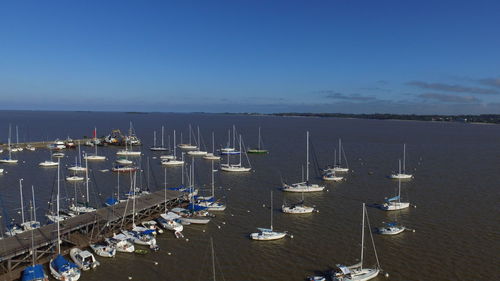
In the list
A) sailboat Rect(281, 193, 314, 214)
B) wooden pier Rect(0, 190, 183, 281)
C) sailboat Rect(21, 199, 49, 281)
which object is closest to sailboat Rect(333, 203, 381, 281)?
sailboat Rect(281, 193, 314, 214)

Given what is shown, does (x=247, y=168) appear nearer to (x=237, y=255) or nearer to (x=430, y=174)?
(x=430, y=174)

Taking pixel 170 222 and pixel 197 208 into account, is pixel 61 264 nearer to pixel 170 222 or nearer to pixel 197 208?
pixel 170 222

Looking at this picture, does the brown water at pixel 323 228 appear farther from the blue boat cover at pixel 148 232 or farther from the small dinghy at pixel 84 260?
the blue boat cover at pixel 148 232

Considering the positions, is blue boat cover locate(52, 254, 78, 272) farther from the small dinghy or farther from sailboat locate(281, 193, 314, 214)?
sailboat locate(281, 193, 314, 214)

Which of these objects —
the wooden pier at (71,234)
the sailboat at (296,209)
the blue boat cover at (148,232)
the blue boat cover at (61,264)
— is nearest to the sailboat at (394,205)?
the sailboat at (296,209)

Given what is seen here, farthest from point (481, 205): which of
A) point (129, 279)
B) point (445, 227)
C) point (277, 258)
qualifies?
point (129, 279)

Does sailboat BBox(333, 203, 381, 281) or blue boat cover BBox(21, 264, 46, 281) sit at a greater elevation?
blue boat cover BBox(21, 264, 46, 281)

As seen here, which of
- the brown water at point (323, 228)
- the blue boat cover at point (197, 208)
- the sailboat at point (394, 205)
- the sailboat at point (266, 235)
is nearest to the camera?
the brown water at point (323, 228)

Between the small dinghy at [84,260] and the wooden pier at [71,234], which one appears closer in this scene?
the wooden pier at [71,234]
